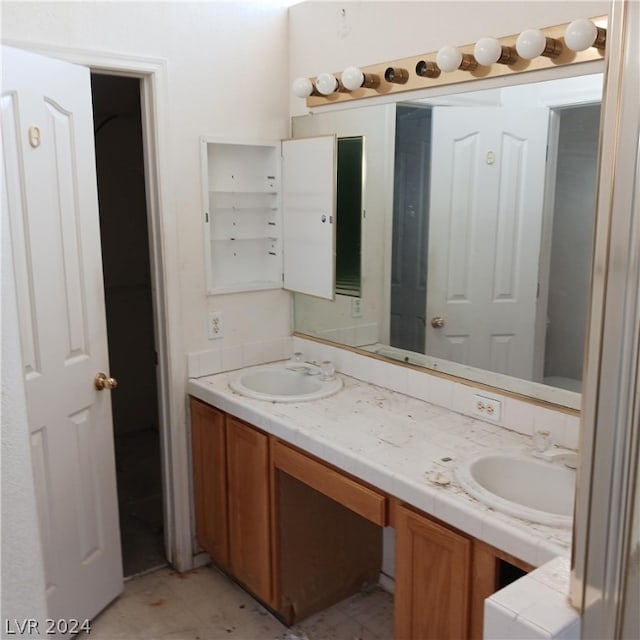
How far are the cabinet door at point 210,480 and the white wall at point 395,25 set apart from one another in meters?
1.32

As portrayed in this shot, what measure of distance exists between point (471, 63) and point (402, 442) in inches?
45.9

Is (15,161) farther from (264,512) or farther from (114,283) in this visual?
(114,283)

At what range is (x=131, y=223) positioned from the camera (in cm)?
414

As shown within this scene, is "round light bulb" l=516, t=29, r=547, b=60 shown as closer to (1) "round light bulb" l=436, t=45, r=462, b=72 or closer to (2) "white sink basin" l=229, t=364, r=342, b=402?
(1) "round light bulb" l=436, t=45, r=462, b=72

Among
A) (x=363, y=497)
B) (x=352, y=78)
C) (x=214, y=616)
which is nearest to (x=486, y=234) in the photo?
(x=352, y=78)

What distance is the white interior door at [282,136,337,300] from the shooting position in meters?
2.59

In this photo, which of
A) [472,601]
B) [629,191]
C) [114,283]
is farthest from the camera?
[114,283]

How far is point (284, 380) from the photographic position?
278cm

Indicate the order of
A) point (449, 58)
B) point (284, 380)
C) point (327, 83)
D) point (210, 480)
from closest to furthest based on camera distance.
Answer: point (449, 58)
point (327, 83)
point (210, 480)
point (284, 380)

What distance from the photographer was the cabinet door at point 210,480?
2.56 metres

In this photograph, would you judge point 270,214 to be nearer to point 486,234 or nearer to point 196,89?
point 196,89

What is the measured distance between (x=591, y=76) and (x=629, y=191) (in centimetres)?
105

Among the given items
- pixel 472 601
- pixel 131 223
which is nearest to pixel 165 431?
pixel 472 601

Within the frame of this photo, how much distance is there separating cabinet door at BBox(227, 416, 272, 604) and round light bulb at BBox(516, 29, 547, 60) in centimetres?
145
